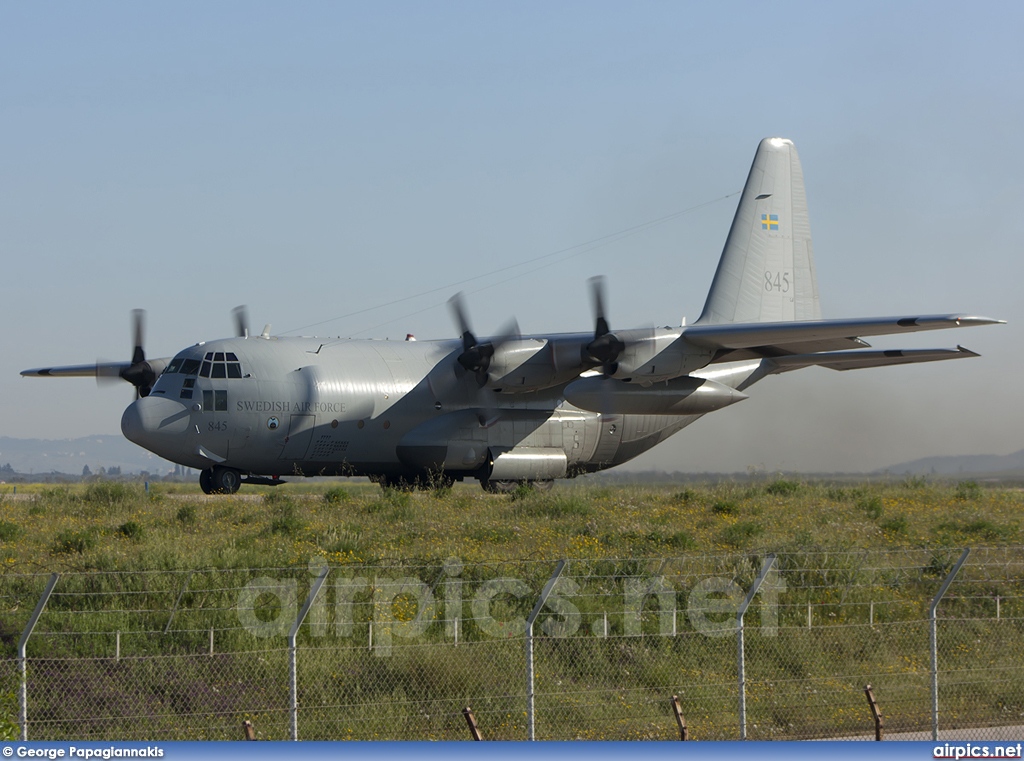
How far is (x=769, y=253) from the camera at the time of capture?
3656cm

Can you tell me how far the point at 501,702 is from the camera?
12867mm

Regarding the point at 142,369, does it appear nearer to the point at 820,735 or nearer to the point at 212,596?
the point at 212,596

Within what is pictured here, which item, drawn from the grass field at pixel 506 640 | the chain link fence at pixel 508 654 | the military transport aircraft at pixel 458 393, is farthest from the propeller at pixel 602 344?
the chain link fence at pixel 508 654

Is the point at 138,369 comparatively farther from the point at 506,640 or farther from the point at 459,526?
the point at 506,640

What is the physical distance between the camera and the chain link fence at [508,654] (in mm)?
12352

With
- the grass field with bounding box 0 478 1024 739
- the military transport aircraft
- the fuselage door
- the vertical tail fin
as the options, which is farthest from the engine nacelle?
the fuselage door

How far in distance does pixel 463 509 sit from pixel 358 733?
44.2 feet

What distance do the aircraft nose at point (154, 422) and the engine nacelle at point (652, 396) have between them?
9.37 m

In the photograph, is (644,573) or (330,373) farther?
(330,373)

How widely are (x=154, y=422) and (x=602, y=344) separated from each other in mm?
10869

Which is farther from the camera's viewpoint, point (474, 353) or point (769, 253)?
point (769, 253)

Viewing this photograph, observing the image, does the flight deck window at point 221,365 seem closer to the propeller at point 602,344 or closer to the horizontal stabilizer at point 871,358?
the propeller at point 602,344

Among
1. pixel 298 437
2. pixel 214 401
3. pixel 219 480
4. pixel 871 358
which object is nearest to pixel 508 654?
pixel 214 401

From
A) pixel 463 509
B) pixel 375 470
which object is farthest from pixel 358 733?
pixel 375 470
